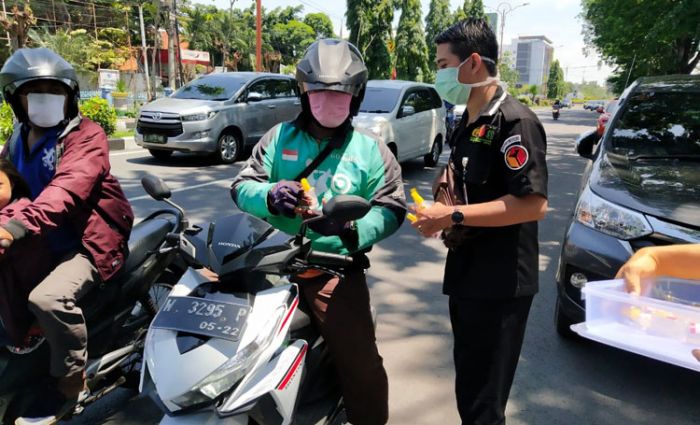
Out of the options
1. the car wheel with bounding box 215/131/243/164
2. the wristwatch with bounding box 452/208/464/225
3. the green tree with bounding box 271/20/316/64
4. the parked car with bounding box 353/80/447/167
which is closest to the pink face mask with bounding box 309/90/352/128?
the wristwatch with bounding box 452/208/464/225

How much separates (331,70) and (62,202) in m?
1.19

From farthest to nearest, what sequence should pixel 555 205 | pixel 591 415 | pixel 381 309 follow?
pixel 555 205, pixel 381 309, pixel 591 415

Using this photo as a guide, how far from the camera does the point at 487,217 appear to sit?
1660mm

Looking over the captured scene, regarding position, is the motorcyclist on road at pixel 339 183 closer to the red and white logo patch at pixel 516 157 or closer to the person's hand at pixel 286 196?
the person's hand at pixel 286 196

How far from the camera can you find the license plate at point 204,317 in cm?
155

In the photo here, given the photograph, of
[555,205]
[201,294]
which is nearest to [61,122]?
[201,294]

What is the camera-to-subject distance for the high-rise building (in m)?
118

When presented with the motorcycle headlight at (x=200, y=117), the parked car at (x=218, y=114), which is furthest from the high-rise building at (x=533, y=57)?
the motorcycle headlight at (x=200, y=117)

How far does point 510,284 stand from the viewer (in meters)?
1.79

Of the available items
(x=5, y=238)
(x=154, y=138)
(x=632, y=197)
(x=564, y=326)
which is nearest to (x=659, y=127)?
(x=632, y=197)

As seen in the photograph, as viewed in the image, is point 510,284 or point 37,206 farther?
point 37,206

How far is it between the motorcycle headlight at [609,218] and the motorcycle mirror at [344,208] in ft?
6.21

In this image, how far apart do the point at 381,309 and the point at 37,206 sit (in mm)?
2494

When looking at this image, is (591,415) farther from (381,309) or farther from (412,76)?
(412,76)
